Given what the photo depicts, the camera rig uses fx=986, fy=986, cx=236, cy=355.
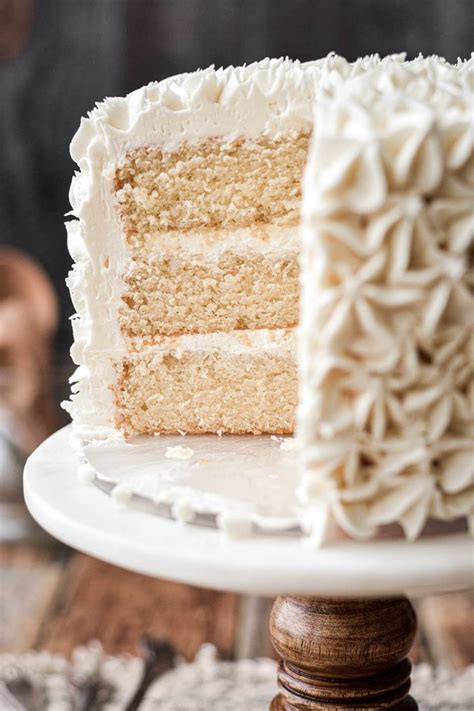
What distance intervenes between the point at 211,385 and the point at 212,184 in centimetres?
33

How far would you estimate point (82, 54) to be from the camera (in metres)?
3.62

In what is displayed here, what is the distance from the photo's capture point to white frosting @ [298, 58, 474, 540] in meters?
0.98

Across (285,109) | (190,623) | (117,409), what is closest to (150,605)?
(190,623)

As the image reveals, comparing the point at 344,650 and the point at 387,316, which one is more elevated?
the point at 387,316

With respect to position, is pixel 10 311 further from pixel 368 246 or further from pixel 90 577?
pixel 368 246

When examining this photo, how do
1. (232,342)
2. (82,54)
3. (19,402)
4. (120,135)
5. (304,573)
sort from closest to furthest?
(304,573) < (120,135) < (232,342) < (19,402) < (82,54)

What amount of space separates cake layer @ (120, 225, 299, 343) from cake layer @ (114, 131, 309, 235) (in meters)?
0.03

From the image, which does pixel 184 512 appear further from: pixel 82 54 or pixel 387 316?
pixel 82 54

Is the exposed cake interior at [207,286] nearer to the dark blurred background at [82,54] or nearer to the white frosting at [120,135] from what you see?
the white frosting at [120,135]

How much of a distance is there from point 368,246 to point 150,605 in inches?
83.3

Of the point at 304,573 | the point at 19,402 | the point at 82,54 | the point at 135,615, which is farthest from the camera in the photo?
the point at 82,54

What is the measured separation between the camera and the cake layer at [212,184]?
1487mm

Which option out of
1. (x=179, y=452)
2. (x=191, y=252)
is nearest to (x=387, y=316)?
(x=179, y=452)

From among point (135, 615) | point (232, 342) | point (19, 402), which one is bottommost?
point (135, 615)
